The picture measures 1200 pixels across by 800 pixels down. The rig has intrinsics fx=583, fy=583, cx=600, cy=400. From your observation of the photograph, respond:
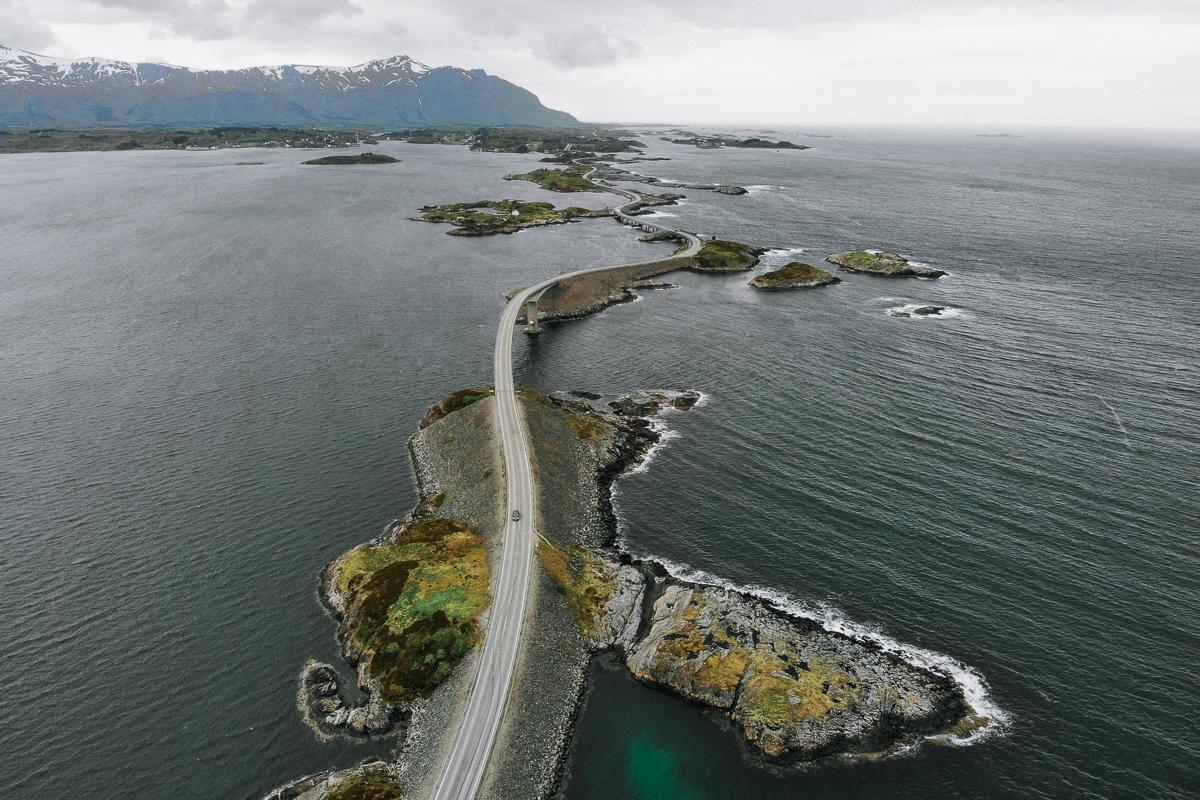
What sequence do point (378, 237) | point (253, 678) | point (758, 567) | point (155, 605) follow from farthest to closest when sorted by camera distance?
point (378, 237) → point (758, 567) → point (155, 605) → point (253, 678)

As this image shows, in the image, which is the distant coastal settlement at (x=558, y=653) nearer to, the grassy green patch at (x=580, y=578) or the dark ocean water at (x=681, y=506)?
the grassy green patch at (x=580, y=578)

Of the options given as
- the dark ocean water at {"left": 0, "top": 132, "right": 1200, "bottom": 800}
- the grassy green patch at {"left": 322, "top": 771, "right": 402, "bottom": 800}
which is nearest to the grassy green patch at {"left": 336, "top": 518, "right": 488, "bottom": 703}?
the dark ocean water at {"left": 0, "top": 132, "right": 1200, "bottom": 800}

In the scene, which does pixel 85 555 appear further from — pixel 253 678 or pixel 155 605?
pixel 253 678

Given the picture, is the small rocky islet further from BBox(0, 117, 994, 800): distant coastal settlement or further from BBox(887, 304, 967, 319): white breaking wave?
BBox(0, 117, 994, 800): distant coastal settlement

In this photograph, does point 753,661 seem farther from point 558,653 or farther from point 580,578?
point 580,578

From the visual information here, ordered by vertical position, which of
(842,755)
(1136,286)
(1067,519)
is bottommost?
(842,755)

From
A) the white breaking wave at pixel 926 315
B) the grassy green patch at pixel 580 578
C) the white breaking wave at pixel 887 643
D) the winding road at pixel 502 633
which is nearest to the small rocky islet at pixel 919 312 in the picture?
the white breaking wave at pixel 926 315

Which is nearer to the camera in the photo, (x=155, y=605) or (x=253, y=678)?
(x=253, y=678)

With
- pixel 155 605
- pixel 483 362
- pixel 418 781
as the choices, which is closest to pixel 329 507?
pixel 155 605
